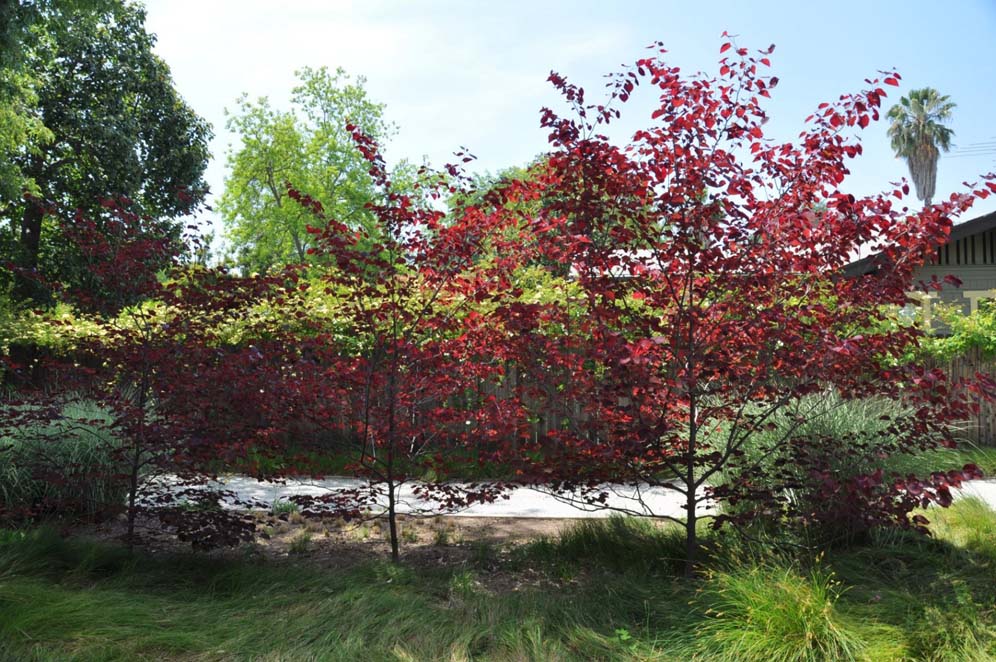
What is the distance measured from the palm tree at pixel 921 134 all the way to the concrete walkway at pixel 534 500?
Result: 33.4 metres

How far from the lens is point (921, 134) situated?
35906 mm

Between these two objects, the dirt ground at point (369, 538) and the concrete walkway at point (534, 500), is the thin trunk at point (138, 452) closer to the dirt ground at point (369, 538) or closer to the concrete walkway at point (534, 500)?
the dirt ground at point (369, 538)

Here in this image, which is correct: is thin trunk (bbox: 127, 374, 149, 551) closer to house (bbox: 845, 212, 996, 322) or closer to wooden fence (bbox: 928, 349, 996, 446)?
wooden fence (bbox: 928, 349, 996, 446)

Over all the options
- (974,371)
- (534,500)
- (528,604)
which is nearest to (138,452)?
(528,604)

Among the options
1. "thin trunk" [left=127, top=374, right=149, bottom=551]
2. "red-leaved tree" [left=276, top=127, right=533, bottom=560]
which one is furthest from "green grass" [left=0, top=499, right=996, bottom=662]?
"red-leaved tree" [left=276, top=127, right=533, bottom=560]

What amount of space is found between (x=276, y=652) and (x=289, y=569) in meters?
1.25

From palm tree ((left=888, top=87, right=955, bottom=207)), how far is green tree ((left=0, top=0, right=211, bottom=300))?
1314 inches

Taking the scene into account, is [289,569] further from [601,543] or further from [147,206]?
[147,206]

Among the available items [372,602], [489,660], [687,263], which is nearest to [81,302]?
[372,602]

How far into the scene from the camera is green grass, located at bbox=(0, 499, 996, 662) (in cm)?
336

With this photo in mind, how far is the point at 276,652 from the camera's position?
11.1ft

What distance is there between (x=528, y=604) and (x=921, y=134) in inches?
1555

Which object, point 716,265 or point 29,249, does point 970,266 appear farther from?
point 29,249

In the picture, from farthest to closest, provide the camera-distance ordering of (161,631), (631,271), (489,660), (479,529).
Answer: (479,529) → (631,271) → (161,631) → (489,660)
